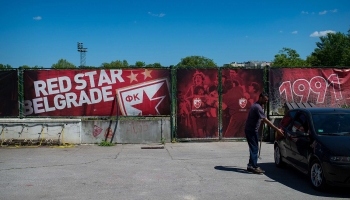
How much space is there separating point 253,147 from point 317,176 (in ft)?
5.89

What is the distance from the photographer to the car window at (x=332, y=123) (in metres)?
7.17

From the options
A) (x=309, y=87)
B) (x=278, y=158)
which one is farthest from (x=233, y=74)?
(x=278, y=158)

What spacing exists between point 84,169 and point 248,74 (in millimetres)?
7241

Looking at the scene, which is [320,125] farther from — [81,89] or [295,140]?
[81,89]

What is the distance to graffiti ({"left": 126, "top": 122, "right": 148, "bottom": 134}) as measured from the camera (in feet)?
41.9

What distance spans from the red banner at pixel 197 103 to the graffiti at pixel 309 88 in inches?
104

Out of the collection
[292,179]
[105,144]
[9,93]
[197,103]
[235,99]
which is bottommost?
[292,179]

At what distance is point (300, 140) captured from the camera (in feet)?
24.6

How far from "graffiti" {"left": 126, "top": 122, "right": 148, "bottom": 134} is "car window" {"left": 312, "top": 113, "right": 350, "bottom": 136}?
665 cm

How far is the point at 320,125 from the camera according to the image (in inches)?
288

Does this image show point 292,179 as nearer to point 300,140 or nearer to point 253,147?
point 300,140

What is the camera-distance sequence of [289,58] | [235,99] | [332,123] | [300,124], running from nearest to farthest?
[332,123], [300,124], [235,99], [289,58]

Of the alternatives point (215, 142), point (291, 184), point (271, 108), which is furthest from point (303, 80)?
point (291, 184)

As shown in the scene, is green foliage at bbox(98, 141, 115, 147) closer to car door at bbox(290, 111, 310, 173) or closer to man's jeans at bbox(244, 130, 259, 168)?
man's jeans at bbox(244, 130, 259, 168)
